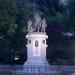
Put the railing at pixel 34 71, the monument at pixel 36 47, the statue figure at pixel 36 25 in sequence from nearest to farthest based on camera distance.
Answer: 1. the railing at pixel 34 71
2. the monument at pixel 36 47
3. the statue figure at pixel 36 25

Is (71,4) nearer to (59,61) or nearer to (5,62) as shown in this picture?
(59,61)

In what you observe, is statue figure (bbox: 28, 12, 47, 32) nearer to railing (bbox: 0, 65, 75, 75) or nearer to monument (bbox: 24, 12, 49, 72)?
monument (bbox: 24, 12, 49, 72)

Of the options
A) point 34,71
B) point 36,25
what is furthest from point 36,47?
point 34,71

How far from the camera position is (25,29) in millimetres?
34969

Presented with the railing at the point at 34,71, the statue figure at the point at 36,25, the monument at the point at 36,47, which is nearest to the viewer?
the railing at the point at 34,71

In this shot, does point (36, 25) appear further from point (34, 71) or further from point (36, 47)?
point (34, 71)

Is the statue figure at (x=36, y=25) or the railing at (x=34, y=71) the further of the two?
the statue figure at (x=36, y=25)

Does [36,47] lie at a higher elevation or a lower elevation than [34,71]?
higher

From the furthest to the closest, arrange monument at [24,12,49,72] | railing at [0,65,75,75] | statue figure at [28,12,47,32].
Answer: statue figure at [28,12,47,32] → monument at [24,12,49,72] → railing at [0,65,75,75]

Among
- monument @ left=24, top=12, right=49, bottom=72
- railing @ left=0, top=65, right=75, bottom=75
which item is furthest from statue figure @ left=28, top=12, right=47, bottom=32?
railing @ left=0, top=65, right=75, bottom=75

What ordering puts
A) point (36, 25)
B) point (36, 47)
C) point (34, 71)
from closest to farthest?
point (34, 71), point (36, 47), point (36, 25)

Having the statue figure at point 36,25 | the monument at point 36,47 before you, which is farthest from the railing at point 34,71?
the statue figure at point 36,25

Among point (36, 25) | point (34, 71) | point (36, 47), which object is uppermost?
point (36, 25)

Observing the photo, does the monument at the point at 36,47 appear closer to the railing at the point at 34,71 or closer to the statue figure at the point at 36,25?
the statue figure at the point at 36,25
